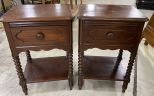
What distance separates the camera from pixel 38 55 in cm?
210

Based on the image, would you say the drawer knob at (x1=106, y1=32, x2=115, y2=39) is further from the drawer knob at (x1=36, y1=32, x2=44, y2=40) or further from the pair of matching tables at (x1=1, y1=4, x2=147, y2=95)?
the drawer knob at (x1=36, y1=32, x2=44, y2=40)

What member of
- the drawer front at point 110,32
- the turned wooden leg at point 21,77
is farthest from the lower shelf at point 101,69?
the turned wooden leg at point 21,77

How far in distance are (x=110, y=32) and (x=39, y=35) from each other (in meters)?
0.51

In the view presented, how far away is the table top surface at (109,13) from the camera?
1.14 metres

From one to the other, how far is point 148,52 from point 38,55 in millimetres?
1399

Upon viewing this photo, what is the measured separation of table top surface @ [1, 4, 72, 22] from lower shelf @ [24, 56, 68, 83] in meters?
0.57

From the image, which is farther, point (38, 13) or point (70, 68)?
point (70, 68)

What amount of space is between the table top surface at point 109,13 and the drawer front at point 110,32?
0.05m

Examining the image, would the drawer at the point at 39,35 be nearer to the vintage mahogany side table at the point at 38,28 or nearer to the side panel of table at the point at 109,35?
the vintage mahogany side table at the point at 38,28

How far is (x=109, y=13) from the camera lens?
1.22 meters

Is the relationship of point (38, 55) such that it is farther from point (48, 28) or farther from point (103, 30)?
point (103, 30)

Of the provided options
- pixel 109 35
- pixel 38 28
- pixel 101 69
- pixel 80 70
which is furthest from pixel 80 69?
pixel 38 28

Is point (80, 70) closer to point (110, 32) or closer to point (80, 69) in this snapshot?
point (80, 69)

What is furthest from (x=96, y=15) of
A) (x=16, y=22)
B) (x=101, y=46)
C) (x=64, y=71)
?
(x=64, y=71)
